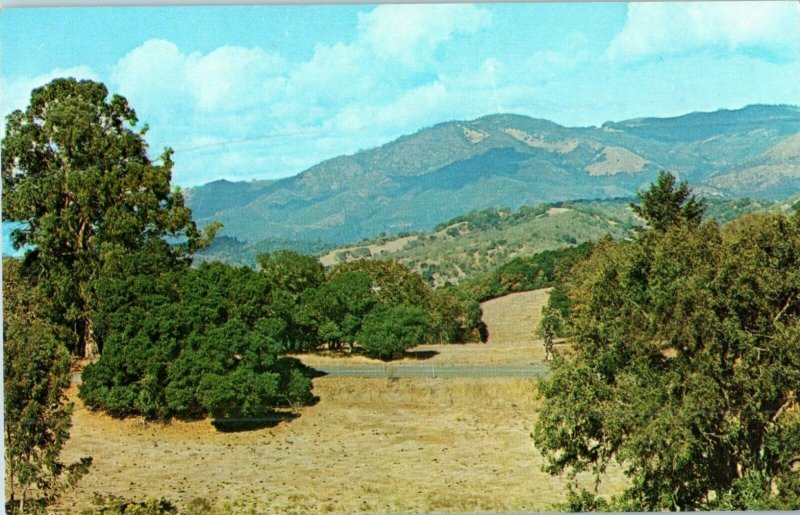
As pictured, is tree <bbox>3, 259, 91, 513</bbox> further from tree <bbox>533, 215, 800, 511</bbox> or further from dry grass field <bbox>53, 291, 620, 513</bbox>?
tree <bbox>533, 215, 800, 511</bbox>

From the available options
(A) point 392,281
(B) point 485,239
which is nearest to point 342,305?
(A) point 392,281

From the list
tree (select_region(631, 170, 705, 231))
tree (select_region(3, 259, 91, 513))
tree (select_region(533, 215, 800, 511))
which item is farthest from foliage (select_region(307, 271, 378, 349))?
tree (select_region(631, 170, 705, 231))

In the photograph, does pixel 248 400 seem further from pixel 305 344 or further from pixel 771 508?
pixel 771 508

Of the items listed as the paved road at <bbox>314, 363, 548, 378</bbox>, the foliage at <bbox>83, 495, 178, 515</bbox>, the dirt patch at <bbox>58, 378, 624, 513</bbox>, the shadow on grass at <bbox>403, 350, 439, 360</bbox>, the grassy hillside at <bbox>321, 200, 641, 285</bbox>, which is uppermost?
the grassy hillside at <bbox>321, 200, 641, 285</bbox>

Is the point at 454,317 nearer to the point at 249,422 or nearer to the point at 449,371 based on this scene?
the point at 449,371

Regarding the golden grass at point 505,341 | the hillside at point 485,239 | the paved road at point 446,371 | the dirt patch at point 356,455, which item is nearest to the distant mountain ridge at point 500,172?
the hillside at point 485,239

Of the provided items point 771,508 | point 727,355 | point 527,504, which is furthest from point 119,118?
point 771,508
